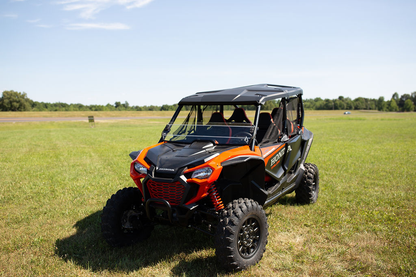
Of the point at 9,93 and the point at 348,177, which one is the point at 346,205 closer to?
the point at 348,177

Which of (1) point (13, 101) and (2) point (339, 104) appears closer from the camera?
(1) point (13, 101)

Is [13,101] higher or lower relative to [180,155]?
higher

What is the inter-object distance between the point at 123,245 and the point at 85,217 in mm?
1692

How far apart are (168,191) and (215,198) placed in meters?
0.58

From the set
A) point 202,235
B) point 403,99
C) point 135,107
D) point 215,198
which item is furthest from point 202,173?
point 403,99

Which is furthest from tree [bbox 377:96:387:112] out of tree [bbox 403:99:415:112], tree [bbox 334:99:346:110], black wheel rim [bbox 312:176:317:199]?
black wheel rim [bbox 312:176:317:199]

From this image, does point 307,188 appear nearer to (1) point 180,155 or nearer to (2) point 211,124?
(2) point 211,124

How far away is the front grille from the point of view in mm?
3578

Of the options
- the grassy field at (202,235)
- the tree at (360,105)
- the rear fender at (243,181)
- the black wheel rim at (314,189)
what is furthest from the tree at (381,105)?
the rear fender at (243,181)

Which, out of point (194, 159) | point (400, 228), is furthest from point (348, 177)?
point (194, 159)

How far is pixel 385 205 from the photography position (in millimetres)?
5977

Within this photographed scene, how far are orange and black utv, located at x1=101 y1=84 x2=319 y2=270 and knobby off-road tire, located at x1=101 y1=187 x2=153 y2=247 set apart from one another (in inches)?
0.5

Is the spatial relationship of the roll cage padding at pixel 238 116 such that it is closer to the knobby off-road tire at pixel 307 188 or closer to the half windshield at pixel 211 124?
the half windshield at pixel 211 124

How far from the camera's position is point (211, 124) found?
4777 millimetres
